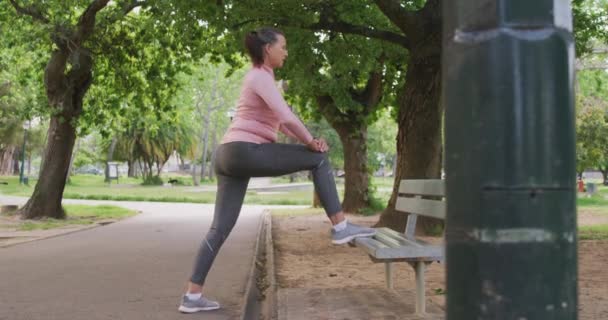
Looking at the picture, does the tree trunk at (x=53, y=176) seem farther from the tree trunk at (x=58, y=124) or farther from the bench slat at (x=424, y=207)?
the bench slat at (x=424, y=207)

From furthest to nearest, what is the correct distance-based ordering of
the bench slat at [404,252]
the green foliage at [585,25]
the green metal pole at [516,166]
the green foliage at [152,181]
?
the green foliage at [152,181]
the green foliage at [585,25]
the bench slat at [404,252]
the green metal pole at [516,166]

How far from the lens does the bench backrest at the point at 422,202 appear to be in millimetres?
4871

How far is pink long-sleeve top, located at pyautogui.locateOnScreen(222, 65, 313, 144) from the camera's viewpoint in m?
4.71

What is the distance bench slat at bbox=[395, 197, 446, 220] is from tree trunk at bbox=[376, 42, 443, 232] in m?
5.49

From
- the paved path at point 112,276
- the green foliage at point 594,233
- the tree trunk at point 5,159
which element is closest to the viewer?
the paved path at point 112,276

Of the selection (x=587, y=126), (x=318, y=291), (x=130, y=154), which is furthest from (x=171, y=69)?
(x=130, y=154)

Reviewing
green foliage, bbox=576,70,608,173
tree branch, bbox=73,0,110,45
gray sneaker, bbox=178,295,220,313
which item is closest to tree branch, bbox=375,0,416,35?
gray sneaker, bbox=178,295,220,313

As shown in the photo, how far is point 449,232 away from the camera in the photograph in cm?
143

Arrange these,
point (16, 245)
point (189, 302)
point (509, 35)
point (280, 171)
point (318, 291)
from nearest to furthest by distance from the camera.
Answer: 1. point (509, 35)
2. point (280, 171)
3. point (189, 302)
4. point (318, 291)
5. point (16, 245)

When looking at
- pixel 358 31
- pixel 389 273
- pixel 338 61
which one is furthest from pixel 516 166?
pixel 338 61

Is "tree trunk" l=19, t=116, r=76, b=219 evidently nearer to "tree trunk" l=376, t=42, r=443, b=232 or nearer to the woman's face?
"tree trunk" l=376, t=42, r=443, b=232

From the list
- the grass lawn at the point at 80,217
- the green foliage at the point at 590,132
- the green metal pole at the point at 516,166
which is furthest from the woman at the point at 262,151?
the green foliage at the point at 590,132

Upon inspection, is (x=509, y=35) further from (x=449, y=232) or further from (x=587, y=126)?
(x=587, y=126)

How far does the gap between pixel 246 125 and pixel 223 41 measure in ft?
34.6
